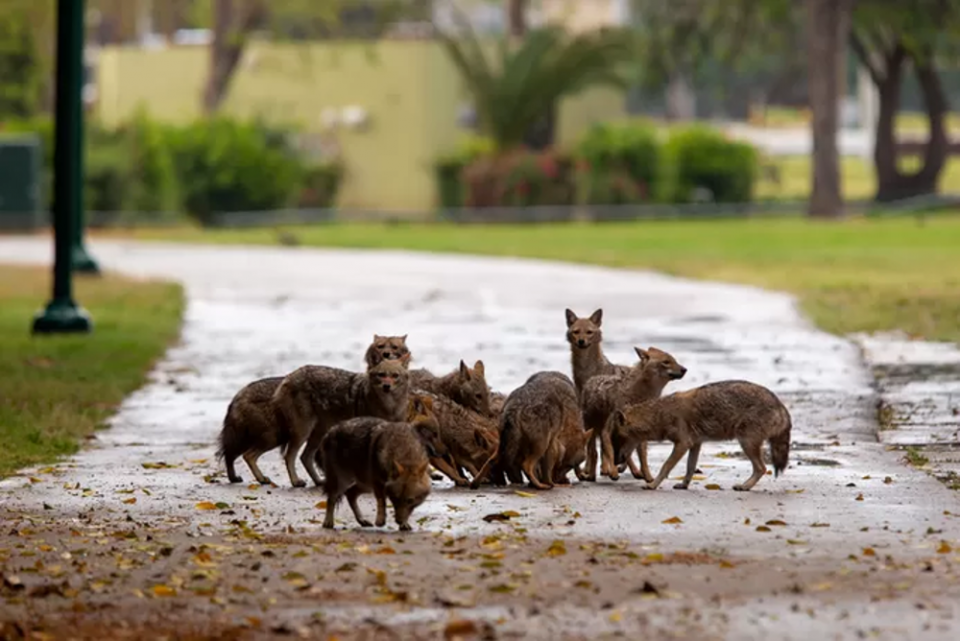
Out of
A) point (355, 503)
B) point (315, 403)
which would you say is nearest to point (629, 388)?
point (315, 403)

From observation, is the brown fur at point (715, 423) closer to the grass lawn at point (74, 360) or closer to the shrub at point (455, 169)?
the grass lawn at point (74, 360)

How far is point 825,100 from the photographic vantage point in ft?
166

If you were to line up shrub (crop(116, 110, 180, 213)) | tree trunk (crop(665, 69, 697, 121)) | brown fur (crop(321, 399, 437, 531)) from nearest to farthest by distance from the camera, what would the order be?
brown fur (crop(321, 399, 437, 531))
shrub (crop(116, 110, 180, 213))
tree trunk (crop(665, 69, 697, 121))

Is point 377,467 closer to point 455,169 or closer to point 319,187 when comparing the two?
point 455,169

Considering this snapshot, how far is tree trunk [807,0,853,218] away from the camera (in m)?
50.3

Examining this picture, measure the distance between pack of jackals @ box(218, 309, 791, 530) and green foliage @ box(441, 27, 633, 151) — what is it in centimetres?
4191

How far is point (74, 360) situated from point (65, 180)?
3.87 metres

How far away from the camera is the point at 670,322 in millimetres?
23609

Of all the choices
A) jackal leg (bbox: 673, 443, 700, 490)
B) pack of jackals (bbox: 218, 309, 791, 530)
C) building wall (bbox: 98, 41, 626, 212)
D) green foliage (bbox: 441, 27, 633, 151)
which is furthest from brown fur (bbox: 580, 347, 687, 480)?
green foliage (bbox: 441, 27, 633, 151)

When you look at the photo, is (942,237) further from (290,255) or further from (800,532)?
(800,532)

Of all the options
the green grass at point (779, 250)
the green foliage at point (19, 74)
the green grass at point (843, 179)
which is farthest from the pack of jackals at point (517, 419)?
the green foliage at point (19, 74)

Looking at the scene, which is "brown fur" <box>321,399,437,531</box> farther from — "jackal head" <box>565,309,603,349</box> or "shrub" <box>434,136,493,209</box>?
"shrub" <box>434,136,493,209</box>

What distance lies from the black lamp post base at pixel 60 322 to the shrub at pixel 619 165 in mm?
30117

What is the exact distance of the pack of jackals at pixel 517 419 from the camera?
12.4 metres
